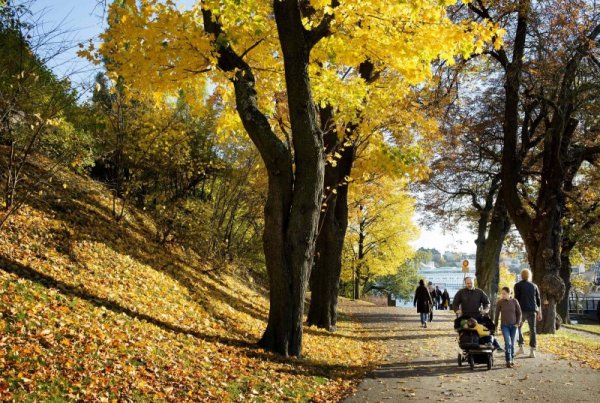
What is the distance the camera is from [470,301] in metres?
10.5

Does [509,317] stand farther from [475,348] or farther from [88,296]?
[88,296]

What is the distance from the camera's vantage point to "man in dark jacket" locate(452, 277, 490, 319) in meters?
10.5

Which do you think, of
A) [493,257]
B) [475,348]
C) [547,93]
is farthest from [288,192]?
[493,257]

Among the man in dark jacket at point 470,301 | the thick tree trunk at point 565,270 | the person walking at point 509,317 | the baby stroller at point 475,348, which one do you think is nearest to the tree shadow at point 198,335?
the baby stroller at point 475,348

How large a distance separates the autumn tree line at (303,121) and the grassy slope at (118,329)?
0.77 metres

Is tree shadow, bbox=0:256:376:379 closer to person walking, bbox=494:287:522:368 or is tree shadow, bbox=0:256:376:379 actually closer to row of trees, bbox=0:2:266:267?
row of trees, bbox=0:2:266:267

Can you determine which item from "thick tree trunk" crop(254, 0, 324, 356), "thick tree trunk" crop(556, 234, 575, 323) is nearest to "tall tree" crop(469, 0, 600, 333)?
"thick tree trunk" crop(254, 0, 324, 356)

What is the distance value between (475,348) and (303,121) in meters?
5.30

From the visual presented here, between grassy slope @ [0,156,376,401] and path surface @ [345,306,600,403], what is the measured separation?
602 mm


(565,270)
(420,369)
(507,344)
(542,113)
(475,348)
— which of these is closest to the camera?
(475,348)

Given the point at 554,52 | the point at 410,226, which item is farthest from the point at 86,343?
the point at 410,226

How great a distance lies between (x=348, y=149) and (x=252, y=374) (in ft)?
29.6

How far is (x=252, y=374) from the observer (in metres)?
7.48

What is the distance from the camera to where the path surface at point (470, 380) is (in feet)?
24.3
